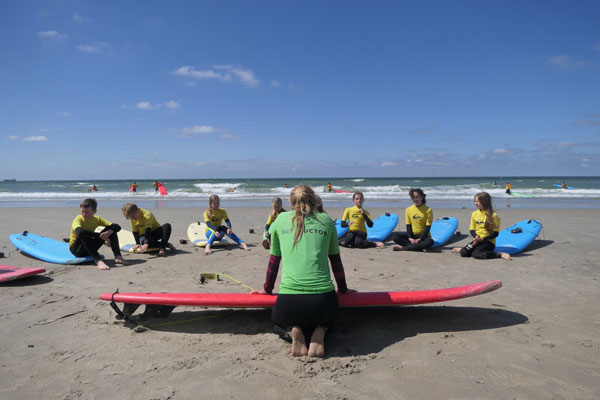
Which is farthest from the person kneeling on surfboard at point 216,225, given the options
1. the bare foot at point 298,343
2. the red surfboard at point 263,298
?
the bare foot at point 298,343

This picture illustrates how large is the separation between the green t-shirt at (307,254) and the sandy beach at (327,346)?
54 centimetres

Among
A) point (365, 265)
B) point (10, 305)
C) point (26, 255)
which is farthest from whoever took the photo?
point (26, 255)

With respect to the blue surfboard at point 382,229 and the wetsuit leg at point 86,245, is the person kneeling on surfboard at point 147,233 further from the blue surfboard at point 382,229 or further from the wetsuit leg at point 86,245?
the blue surfboard at point 382,229

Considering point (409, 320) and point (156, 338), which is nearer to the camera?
point (156, 338)

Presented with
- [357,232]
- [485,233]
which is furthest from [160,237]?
[485,233]

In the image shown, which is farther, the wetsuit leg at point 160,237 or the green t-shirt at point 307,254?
the wetsuit leg at point 160,237

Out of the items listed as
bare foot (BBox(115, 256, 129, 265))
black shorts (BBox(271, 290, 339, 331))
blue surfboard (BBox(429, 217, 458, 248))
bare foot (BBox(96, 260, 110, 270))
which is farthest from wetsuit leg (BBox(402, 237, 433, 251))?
bare foot (BBox(96, 260, 110, 270))

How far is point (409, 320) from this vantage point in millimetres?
3346

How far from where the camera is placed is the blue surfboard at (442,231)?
7195 mm

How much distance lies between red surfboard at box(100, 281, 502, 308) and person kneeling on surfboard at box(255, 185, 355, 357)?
0.33m

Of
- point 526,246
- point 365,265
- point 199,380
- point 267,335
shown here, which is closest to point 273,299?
point 267,335

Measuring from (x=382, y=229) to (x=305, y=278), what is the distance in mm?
5800

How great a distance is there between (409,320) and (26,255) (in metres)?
6.85

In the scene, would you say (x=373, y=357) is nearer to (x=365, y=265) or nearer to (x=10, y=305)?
(x=365, y=265)
